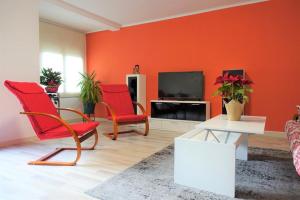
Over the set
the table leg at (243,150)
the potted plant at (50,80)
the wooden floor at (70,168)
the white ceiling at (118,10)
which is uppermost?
the white ceiling at (118,10)

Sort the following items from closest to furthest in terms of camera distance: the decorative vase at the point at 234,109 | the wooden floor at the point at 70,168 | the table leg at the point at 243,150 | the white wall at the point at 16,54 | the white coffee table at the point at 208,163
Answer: the white coffee table at the point at 208,163 < the wooden floor at the point at 70,168 < the decorative vase at the point at 234,109 < the table leg at the point at 243,150 < the white wall at the point at 16,54

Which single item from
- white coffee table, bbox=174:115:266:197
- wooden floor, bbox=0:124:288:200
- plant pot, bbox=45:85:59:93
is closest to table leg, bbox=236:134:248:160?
white coffee table, bbox=174:115:266:197

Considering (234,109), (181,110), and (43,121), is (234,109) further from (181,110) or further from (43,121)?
(43,121)

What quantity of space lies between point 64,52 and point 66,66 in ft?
1.18

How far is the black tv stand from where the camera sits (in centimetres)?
425

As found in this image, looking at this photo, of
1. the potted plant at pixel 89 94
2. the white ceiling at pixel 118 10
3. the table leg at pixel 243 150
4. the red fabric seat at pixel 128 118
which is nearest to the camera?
the table leg at pixel 243 150

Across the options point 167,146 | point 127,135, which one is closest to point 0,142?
point 127,135

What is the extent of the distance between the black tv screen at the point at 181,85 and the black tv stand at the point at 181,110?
269 mm

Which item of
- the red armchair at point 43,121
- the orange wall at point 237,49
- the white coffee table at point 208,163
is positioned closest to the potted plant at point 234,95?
the white coffee table at point 208,163

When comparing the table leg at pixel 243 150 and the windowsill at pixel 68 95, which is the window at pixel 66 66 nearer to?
the windowsill at pixel 68 95

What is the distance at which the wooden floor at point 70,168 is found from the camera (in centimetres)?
185

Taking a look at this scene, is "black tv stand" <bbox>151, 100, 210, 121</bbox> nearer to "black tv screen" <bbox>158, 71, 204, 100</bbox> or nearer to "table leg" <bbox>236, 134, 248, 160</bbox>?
"black tv screen" <bbox>158, 71, 204, 100</bbox>

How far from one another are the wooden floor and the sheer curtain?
239 cm

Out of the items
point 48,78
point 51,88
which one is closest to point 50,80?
point 48,78
